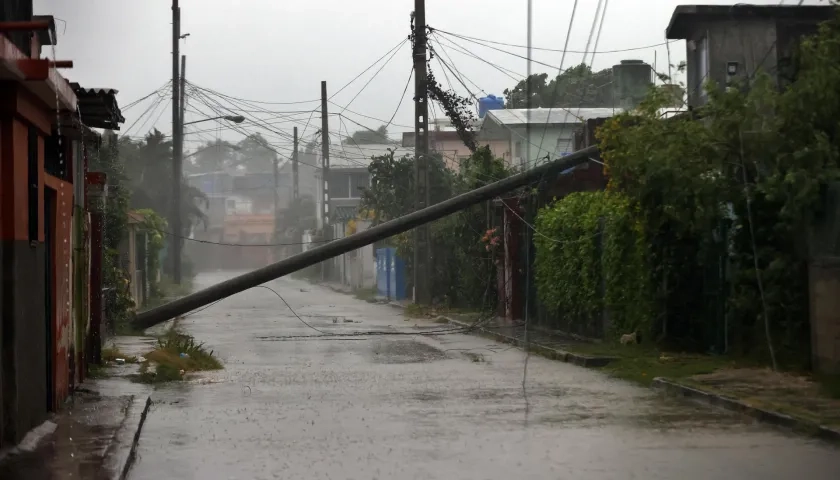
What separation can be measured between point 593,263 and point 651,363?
16.7 ft

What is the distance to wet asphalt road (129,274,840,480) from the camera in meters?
9.76

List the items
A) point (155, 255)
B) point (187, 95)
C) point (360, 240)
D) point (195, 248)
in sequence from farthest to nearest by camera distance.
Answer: point (195, 248) → point (187, 95) → point (155, 255) → point (360, 240)

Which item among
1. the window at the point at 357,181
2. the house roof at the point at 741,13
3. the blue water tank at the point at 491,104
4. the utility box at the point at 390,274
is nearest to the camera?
the house roof at the point at 741,13

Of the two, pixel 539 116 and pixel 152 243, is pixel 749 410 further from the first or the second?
pixel 539 116

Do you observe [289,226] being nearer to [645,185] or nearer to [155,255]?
[155,255]

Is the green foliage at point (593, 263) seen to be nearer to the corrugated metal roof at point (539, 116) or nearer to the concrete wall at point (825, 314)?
the concrete wall at point (825, 314)

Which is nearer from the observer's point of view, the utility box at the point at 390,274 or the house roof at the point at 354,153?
the utility box at the point at 390,274

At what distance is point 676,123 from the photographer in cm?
1884

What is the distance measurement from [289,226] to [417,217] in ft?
289

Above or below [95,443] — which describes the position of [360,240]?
above

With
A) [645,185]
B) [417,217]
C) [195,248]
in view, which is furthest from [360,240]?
[195,248]

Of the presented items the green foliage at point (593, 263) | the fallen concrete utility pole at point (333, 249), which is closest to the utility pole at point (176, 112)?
the fallen concrete utility pole at point (333, 249)

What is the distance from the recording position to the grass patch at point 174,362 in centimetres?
1806

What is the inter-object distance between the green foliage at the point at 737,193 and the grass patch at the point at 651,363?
0.48 metres
